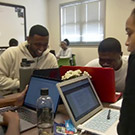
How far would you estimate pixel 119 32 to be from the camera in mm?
4832

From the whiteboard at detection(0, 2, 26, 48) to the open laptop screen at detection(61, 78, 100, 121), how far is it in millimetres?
4513

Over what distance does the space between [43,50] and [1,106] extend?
84cm

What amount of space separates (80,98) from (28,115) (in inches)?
12.8

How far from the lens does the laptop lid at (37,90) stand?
108 centimetres

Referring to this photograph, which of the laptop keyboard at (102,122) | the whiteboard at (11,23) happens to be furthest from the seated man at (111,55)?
the whiteboard at (11,23)

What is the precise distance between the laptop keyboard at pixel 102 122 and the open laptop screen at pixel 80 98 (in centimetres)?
6

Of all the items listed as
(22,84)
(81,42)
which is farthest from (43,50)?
(81,42)

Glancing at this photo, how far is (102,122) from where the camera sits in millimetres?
972

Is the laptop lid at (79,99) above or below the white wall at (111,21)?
below

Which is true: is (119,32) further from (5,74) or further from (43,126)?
(43,126)

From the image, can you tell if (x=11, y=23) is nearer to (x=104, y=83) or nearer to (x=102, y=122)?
(x=104, y=83)

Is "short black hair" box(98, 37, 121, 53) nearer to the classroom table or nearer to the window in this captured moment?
the classroom table

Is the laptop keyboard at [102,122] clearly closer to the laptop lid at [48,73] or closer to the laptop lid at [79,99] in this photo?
the laptop lid at [79,99]

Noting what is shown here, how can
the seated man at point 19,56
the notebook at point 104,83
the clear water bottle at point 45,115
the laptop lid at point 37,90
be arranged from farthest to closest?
1. the seated man at point 19,56
2. the notebook at point 104,83
3. the laptop lid at point 37,90
4. the clear water bottle at point 45,115
